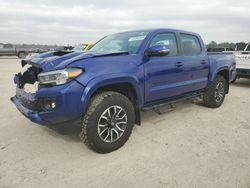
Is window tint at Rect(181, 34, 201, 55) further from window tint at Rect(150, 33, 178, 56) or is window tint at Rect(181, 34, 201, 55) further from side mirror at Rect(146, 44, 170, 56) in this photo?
side mirror at Rect(146, 44, 170, 56)

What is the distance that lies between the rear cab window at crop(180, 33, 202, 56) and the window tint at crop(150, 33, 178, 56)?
258 millimetres

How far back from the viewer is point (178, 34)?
4992 millimetres

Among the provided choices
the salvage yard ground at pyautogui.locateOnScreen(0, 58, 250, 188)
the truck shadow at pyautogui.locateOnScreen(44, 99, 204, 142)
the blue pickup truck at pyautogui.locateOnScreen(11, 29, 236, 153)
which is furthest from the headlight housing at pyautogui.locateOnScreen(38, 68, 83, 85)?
the salvage yard ground at pyautogui.locateOnScreen(0, 58, 250, 188)

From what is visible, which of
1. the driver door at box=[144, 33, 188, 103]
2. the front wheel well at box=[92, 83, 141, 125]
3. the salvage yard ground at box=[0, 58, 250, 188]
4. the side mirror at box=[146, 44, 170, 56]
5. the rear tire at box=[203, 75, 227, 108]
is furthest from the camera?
the rear tire at box=[203, 75, 227, 108]

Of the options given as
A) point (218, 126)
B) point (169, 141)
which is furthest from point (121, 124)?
point (218, 126)

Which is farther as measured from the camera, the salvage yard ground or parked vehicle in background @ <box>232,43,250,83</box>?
parked vehicle in background @ <box>232,43,250,83</box>

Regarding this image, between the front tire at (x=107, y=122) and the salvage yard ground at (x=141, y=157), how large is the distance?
172mm

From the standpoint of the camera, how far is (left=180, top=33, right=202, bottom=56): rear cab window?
508cm

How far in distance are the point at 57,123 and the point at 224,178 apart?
2167 mm

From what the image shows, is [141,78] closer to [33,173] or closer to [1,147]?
[33,173]

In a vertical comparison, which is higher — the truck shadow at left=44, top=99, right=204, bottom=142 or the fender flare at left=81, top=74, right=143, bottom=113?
the fender flare at left=81, top=74, right=143, bottom=113

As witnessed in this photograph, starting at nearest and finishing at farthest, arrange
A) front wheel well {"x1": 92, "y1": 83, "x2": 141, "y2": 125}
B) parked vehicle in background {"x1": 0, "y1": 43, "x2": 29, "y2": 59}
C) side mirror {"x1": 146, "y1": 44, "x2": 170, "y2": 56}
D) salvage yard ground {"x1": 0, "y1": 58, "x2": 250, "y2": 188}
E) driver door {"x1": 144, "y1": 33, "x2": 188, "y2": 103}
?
salvage yard ground {"x1": 0, "y1": 58, "x2": 250, "y2": 188} → front wheel well {"x1": 92, "y1": 83, "x2": 141, "y2": 125} → side mirror {"x1": 146, "y1": 44, "x2": 170, "y2": 56} → driver door {"x1": 144, "y1": 33, "x2": 188, "y2": 103} → parked vehicle in background {"x1": 0, "y1": 43, "x2": 29, "y2": 59}

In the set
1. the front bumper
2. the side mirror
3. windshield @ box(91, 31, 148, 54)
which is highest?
windshield @ box(91, 31, 148, 54)

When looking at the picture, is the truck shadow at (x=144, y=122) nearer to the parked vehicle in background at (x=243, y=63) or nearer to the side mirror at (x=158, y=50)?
the side mirror at (x=158, y=50)
